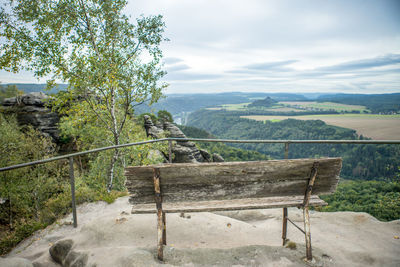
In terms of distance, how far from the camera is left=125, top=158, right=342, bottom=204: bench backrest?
2.24 meters

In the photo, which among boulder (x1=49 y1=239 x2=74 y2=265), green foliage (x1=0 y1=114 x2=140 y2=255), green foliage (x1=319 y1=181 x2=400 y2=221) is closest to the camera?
boulder (x1=49 y1=239 x2=74 y2=265)

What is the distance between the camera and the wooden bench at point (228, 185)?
2.25 m

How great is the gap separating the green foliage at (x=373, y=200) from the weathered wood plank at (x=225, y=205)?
1400 mm

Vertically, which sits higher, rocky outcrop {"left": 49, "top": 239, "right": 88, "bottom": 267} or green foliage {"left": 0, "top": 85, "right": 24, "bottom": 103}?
green foliage {"left": 0, "top": 85, "right": 24, "bottom": 103}

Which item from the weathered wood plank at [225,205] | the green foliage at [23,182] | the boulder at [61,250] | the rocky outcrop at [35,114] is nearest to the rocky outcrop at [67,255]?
the boulder at [61,250]

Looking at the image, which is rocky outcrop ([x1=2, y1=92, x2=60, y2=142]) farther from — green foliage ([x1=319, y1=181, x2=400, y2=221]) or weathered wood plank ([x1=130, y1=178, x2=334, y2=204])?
green foliage ([x1=319, y1=181, x2=400, y2=221])

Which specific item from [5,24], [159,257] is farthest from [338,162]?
[5,24]

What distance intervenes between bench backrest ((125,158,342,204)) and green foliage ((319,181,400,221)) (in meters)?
1.43

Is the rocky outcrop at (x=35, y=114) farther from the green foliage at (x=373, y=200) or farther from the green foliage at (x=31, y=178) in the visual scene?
the green foliage at (x=373, y=200)

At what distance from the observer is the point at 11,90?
53.5m

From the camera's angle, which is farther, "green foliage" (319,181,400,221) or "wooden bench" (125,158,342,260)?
"green foliage" (319,181,400,221)

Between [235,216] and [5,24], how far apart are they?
1098 cm

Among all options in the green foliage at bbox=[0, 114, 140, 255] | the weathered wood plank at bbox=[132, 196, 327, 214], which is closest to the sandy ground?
the weathered wood plank at bbox=[132, 196, 327, 214]

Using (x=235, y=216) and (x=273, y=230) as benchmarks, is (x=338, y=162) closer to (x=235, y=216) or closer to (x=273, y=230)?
(x=273, y=230)
